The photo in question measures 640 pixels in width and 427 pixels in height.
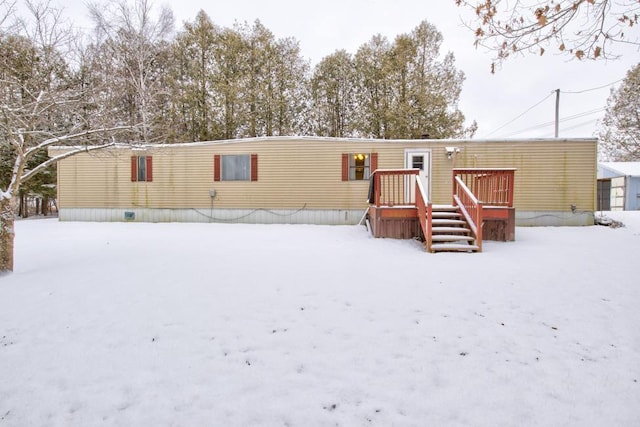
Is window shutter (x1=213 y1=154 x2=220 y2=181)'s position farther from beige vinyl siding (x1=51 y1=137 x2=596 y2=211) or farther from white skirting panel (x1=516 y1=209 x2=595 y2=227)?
white skirting panel (x1=516 y1=209 x2=595 y2=227)

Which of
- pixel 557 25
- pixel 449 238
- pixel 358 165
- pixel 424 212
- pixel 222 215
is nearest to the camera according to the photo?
pixel 557 25

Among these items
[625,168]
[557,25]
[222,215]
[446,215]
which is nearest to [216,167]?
[222,215]

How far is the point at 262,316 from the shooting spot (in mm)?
2922

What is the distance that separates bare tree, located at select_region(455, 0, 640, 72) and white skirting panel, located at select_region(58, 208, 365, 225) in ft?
24.1

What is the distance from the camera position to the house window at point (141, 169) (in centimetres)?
1090

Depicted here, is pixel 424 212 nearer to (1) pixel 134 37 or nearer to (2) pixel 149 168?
(2) pixel 149 168

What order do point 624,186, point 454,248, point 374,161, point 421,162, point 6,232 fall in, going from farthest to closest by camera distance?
point 624,186, point 374,161, point 421,162, point 454,248, point 6,232

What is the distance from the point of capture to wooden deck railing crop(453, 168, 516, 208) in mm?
7004

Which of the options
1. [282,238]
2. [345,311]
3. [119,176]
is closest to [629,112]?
[282,238]

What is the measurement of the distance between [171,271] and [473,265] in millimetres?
4379

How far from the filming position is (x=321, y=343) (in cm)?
245

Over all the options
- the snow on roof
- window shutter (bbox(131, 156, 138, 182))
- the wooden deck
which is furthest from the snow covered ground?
the snow on roof

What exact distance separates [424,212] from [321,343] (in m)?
4.57

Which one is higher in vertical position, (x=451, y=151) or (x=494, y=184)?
(x=451, y=151)
